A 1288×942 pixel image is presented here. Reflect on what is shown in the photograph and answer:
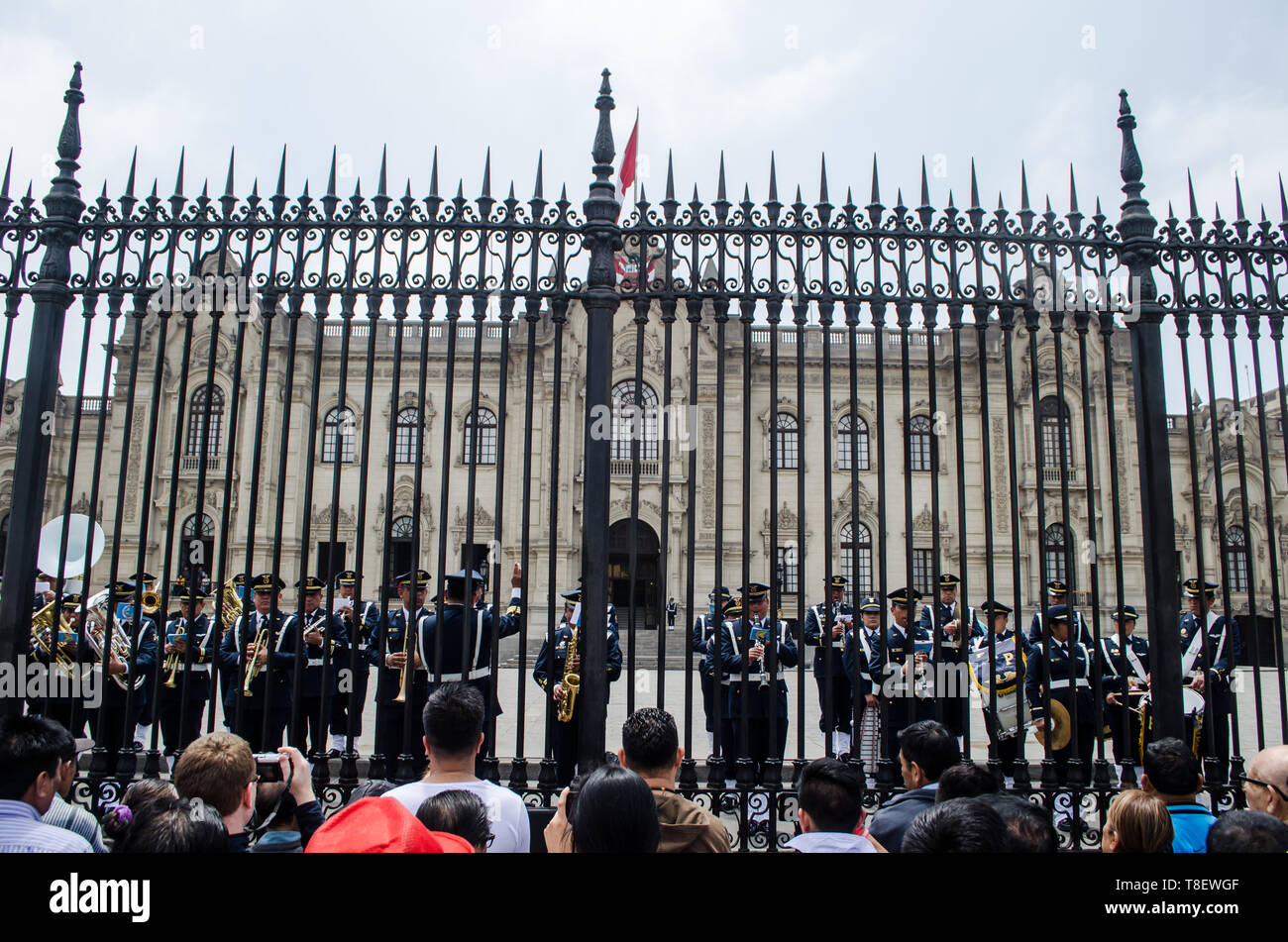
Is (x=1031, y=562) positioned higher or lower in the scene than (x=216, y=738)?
higher

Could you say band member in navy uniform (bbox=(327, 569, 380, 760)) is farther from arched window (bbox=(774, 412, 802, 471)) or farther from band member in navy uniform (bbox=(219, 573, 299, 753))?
arched window (bbox=(774, 412, 802, 471))

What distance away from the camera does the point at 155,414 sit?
5.54m

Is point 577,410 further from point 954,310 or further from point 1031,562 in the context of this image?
point 954,310

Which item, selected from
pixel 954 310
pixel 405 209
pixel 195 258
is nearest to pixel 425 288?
pixel 405 209

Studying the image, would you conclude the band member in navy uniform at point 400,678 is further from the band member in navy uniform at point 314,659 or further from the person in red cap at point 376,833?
the person in red cap at point 376,833

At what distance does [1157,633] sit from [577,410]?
22963 millimetres

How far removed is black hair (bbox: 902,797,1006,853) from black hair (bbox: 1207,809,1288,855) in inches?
34.4

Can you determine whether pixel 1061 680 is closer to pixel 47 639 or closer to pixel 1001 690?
pixel 1001 690

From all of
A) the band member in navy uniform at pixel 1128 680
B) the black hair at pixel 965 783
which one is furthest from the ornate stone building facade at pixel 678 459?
the black hair at pixel 965 783

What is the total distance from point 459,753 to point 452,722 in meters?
0.14

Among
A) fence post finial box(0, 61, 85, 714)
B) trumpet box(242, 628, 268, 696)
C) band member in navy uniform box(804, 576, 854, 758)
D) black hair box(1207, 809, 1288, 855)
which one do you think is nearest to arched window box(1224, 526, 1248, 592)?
band member in navy uniform box(804, 576, 854, 758)

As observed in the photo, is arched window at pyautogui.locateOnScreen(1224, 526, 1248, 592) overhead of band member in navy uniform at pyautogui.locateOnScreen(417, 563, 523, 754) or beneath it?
overhead

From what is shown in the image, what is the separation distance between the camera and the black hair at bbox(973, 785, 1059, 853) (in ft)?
9.41

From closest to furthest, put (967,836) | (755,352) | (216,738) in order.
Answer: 1. (967,836)
2. (216,738)
3. (755,352)
